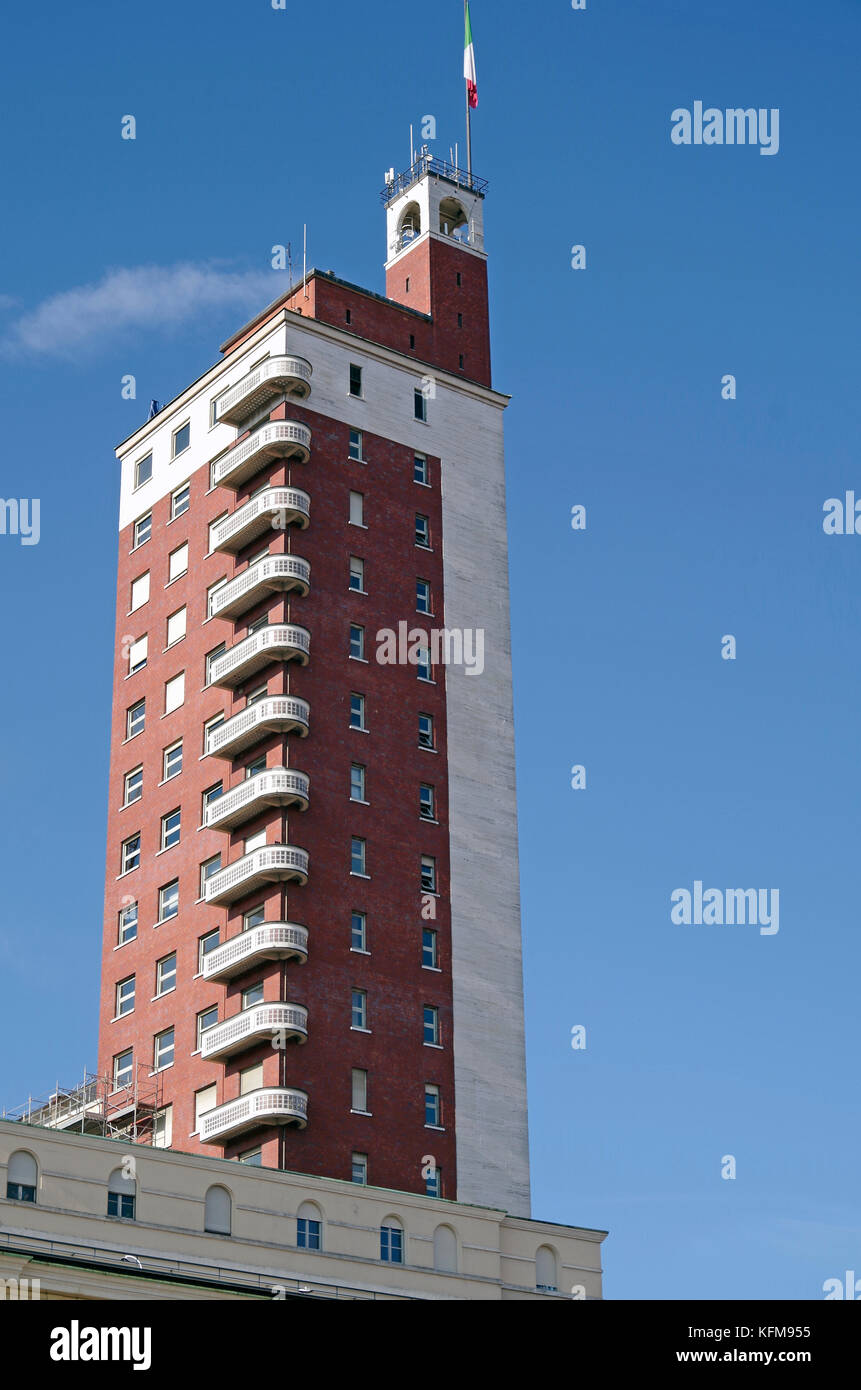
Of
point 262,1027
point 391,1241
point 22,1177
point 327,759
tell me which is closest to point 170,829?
point 327,759

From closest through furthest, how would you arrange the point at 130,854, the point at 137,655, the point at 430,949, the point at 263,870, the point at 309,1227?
the point at 309,1227
the point at 263,870
the point at 430,949
the point at 130,854
the point at 137,655

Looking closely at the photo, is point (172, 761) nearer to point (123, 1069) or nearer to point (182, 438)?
point (123, 1069)

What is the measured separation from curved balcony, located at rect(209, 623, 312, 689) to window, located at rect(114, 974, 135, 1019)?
15.0 metres

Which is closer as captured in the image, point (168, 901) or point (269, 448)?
point (269, 448)

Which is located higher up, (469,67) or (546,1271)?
(469,67)

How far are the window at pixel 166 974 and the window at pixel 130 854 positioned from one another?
6.48 m

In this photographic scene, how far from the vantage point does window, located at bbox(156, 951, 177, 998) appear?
98500mm

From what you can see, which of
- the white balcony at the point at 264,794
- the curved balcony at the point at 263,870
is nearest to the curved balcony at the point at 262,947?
the curved balcony at the point at 263,870

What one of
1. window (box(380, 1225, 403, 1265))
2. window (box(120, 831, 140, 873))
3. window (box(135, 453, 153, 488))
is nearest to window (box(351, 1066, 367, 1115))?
window (box(380, 1225, 403, 1265))

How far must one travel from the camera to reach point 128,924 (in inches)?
4072

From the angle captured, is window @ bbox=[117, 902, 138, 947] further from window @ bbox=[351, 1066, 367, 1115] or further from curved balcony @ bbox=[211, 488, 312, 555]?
curved balcony @ bbox=[211, 488, 312, 555]

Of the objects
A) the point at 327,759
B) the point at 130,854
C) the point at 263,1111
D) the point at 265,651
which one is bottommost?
the point at 263,1111

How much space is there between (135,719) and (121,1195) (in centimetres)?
3359

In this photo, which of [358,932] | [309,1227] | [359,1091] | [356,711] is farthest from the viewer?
[356,711]
